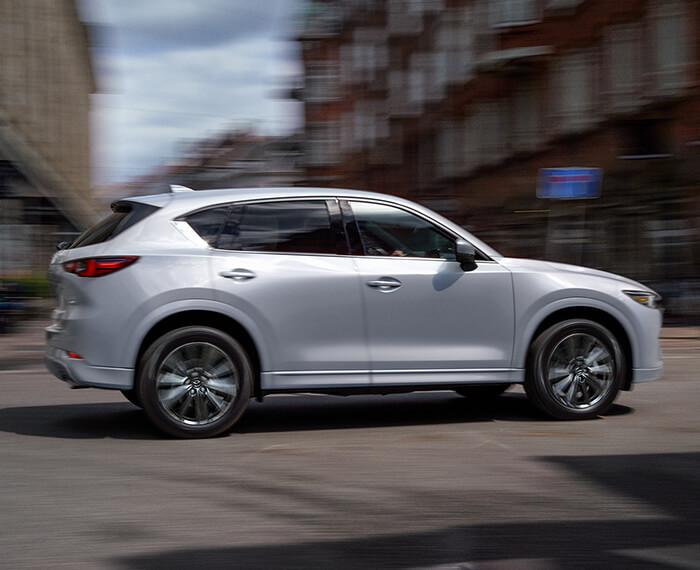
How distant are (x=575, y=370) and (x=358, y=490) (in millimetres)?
2725

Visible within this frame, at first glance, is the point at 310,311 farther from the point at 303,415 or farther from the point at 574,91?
the point at 574,91

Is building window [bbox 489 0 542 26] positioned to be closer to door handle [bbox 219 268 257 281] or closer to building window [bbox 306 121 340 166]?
building window [bbox 306 121 340 166]

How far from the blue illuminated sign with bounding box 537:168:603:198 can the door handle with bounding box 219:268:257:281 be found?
38.3 ft

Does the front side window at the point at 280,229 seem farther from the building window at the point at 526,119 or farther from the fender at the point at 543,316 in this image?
the building window at the point at 526,119

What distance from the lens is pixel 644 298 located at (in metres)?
7.58

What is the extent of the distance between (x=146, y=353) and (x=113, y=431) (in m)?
0.97

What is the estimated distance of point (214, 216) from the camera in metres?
6.84

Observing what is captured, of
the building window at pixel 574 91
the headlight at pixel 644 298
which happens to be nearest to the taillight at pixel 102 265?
the headlight at pixel 644 298

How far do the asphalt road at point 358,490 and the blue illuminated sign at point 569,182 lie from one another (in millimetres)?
9901

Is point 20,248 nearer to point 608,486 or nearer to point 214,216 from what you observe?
point 214,216

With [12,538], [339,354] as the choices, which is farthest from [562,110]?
[12,538]

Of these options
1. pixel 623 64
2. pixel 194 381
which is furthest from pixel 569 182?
pixel 194 381

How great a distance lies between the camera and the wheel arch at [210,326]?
6.64 meters

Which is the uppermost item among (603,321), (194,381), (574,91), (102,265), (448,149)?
(574,91)
